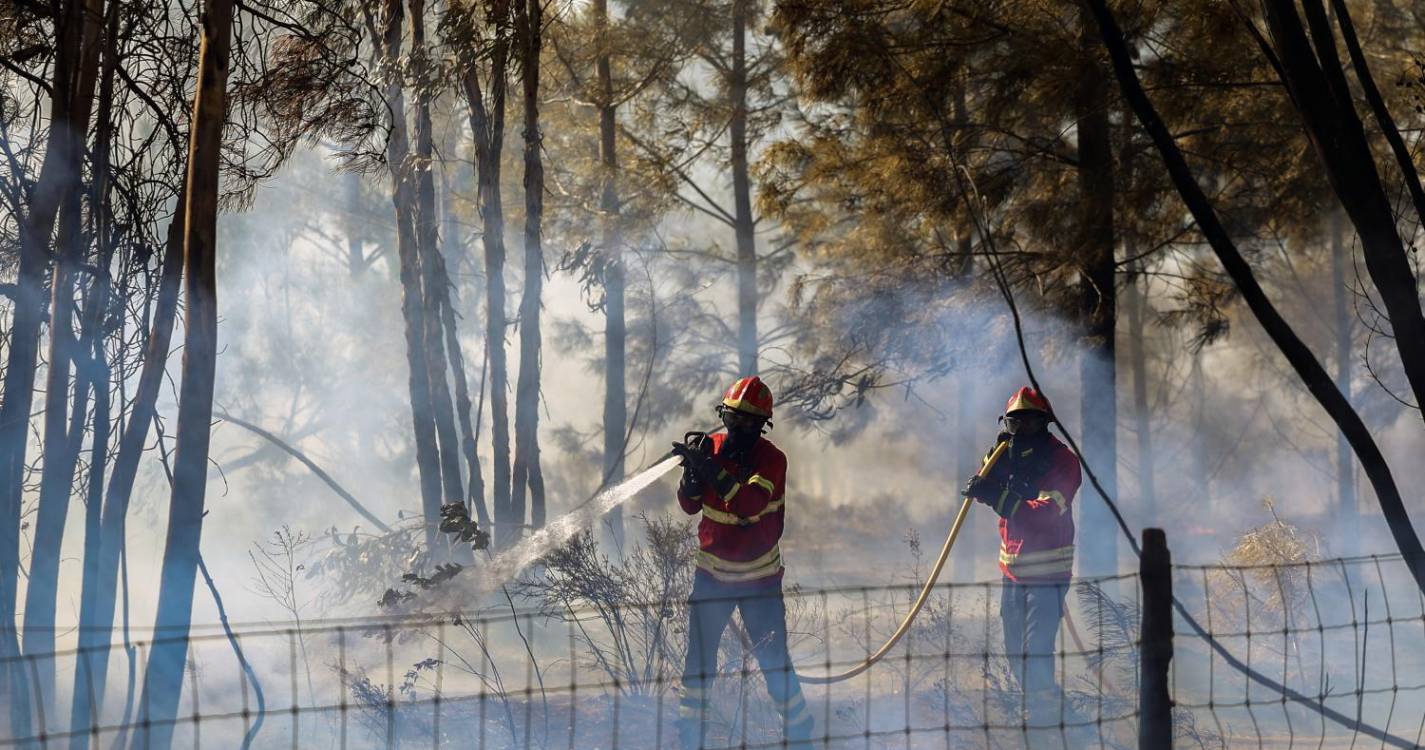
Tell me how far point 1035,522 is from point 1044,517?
6 centimetres

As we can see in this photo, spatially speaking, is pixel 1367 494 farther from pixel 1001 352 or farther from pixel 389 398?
pixel 389 398

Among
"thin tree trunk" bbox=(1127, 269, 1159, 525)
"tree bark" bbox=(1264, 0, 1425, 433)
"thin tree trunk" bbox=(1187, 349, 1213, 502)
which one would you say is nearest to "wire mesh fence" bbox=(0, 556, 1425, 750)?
"tree bark" bbox=(1264, 0, 1425, 433)

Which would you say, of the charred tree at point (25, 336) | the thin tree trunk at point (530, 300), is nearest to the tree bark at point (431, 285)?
the thin tree trunk at point (530, 300)

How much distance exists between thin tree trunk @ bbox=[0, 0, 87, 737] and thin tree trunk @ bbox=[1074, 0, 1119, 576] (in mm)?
7216

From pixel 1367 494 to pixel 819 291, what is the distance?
19.1m

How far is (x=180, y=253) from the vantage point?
20.2 ft

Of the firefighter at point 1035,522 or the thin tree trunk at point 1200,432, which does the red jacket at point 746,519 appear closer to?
the firefighter at point 1035,522

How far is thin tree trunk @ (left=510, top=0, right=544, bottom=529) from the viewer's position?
1141cm

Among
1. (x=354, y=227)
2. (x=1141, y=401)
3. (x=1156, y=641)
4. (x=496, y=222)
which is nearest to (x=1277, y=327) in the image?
(x=1156, y=641)

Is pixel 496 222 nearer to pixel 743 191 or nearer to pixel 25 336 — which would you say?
pixel 743 191

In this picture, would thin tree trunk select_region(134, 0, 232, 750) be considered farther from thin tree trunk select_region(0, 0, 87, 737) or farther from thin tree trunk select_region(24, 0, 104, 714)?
thin tree trunk select_region(24, 0, 104, 714)

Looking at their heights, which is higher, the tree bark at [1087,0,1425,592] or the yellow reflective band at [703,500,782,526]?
the tree bark at [1087,0,1425,592]

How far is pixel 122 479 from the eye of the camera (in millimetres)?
5918

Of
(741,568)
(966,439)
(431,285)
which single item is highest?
(431,285)
